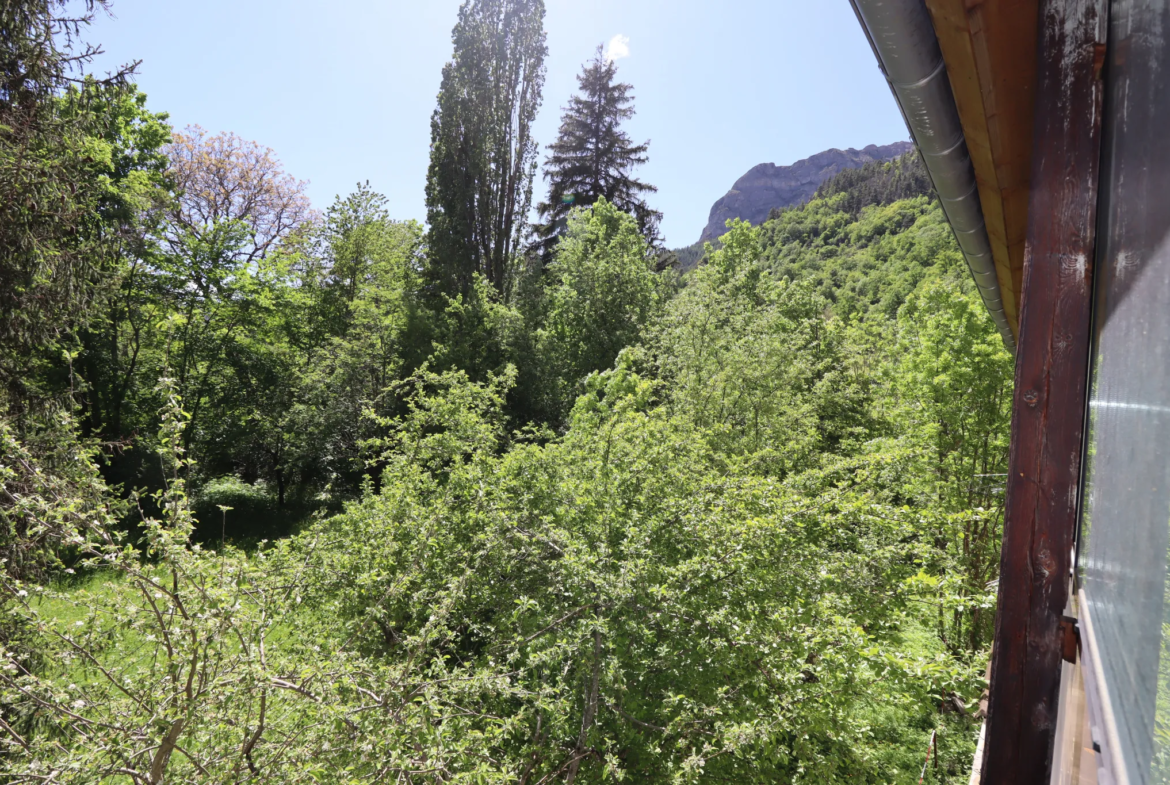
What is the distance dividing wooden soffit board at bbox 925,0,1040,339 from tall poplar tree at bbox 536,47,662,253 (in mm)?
21215

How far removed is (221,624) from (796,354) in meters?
10.2

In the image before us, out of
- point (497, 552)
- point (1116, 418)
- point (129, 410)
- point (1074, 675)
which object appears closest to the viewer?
point (1116, 418)

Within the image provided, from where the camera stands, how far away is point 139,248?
522 inches

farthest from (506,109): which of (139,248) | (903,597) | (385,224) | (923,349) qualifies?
(903,597)

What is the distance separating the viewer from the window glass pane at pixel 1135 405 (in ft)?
1.57

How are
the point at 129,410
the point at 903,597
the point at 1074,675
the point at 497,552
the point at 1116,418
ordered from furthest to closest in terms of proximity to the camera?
the point at 129,410 < the point at 497,552 < the point at 903,597 < the point at 1074,675 < the point at 1116,418

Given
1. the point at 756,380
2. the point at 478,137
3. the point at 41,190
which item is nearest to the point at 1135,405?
the point at 41,190

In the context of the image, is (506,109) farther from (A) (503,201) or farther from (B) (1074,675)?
(B) (1074,675)

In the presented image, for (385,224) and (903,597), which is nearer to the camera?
(903,597)

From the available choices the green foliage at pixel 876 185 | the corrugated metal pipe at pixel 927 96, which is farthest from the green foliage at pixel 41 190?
the green foliage at pixel 876 185

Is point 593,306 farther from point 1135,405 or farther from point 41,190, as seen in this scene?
point 1135,405

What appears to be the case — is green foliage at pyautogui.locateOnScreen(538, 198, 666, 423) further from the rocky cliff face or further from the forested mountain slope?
the rocky cliff face

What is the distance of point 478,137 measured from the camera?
56.6 ft

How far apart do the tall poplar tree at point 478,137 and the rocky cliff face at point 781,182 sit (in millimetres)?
125413
